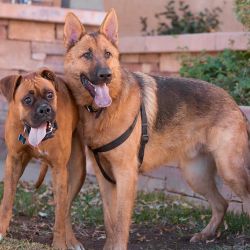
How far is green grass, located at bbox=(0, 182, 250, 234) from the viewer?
7469 mm

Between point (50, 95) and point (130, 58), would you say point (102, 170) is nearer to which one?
point (50, 95)

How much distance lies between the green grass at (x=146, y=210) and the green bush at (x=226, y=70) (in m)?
1.40

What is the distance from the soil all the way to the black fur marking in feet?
3.51

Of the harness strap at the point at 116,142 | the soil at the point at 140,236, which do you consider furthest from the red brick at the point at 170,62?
the harness strap at the point at 116,142

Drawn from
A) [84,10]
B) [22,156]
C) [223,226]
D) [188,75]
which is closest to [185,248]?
[223,226]

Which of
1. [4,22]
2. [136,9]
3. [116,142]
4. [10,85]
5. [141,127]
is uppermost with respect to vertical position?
[136,9]

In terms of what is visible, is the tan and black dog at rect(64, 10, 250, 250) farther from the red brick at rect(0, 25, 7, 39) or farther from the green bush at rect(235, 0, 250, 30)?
the red brick at rect(0, 25, 7, 39)

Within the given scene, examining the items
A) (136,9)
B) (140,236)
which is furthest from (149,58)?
(140,236)

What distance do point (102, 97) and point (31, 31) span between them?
4.63 meters

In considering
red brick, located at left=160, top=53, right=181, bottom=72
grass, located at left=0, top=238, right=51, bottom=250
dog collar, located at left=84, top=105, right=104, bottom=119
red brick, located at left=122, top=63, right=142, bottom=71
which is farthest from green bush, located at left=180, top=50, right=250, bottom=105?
grass, located at left=0, top=238, right=51, bottom=250

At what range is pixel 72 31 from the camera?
6.39 m

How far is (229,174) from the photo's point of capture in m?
6.79

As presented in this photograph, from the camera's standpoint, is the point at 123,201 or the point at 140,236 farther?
the point at 140,236

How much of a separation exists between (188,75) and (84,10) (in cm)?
231
